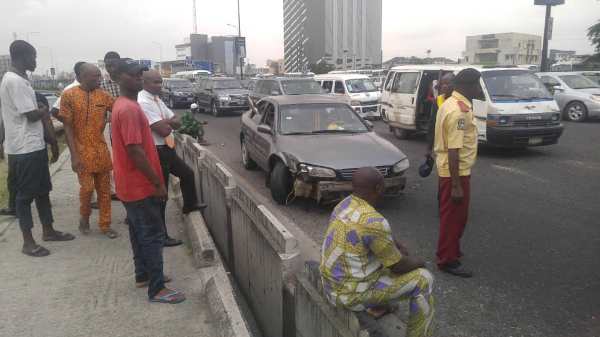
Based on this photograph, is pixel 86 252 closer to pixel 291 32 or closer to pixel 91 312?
pixel 91 312

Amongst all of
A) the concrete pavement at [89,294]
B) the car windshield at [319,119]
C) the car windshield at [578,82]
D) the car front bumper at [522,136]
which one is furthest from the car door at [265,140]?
the car windshield at [578,82]

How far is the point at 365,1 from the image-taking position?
119 m

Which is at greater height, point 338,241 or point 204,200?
point 338,241

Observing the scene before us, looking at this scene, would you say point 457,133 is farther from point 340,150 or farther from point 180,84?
point 180,84

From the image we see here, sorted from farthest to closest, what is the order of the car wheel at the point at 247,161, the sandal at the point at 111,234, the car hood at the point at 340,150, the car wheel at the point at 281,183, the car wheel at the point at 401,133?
the car wheel at the point at 401,133
the car wheel at the point at 247,161
the car wheel at the point at 281,183
the car hood at the point at 340,150
the sandal at the point at 111,234

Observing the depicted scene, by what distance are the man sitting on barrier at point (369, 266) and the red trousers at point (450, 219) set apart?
5.07ft

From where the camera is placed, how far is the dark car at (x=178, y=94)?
25391 mm

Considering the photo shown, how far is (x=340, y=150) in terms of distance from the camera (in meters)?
6.46

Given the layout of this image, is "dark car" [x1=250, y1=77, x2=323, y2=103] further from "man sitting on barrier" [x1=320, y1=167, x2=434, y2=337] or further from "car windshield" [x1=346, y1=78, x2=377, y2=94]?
"man sitting on barrier" [x1=320, y1=167, x2=434, y2=337]

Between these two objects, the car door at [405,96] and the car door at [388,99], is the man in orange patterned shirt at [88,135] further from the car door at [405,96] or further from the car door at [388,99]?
the car door at [388,99]

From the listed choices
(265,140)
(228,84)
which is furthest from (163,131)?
(228,84)

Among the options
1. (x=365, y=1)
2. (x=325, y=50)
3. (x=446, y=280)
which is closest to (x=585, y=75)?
(x=446, y=280)

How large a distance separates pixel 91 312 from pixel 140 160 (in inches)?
50.1

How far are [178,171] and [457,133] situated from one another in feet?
9.43
